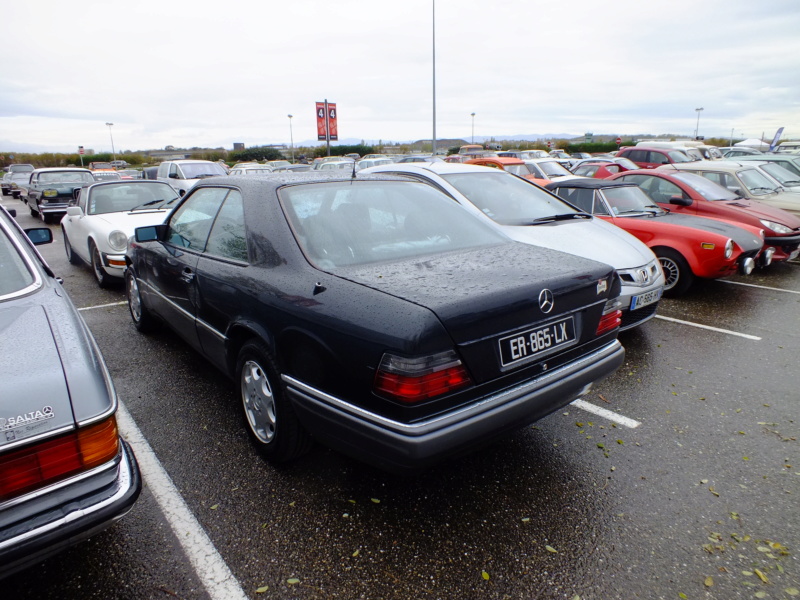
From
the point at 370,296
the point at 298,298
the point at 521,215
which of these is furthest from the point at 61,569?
the point at 521,215

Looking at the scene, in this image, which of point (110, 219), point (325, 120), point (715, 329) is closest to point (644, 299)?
point (715, 329)

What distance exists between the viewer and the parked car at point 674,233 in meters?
6.03

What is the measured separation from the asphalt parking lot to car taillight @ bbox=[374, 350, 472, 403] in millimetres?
805

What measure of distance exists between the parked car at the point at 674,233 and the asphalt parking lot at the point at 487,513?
249 centimetres

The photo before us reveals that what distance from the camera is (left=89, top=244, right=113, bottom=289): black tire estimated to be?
672 cm

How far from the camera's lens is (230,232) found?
123 inches

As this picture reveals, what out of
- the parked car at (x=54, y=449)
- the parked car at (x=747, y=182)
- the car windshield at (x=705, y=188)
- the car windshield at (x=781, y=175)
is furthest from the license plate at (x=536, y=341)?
the car windshield at (x=781, y=175)

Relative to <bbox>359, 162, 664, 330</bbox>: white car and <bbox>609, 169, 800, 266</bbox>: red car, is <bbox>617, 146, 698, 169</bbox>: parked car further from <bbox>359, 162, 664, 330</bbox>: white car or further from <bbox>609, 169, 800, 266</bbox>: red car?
<bbox>359, 162, 664, 330</bbox>: white car

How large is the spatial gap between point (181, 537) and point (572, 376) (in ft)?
6.81

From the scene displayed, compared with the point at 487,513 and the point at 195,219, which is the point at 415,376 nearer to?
the point at 487,513

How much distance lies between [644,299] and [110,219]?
6.84 metres

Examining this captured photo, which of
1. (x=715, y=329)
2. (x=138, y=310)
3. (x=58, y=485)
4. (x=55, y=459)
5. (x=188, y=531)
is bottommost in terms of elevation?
(x=715, y=329)

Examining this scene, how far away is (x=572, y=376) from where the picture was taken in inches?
101

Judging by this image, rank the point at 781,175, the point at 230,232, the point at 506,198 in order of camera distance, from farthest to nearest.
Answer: the point at 781,175
the point at 506,198
the point at 230,232
